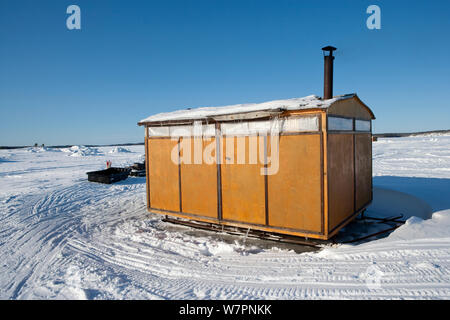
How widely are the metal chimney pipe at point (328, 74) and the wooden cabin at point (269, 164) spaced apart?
372 millimetres

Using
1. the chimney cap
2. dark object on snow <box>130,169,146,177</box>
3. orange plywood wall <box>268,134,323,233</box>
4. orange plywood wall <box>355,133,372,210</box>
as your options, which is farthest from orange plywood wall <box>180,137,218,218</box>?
dark object on snow <box>130,169,146,177</box>

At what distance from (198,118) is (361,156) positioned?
4.90m

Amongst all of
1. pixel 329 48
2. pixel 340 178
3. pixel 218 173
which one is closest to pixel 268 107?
pixel 218 173

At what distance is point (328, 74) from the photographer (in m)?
7.46

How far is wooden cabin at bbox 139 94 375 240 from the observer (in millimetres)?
6195

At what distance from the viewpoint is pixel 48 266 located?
5.82 metres

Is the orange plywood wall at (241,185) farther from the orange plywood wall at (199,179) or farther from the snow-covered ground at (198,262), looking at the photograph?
the snow-covered ground at (198,262)

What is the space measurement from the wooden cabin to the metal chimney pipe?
0.37 m

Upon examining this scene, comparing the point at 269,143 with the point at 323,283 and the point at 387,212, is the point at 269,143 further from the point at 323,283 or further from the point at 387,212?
the point at 387,212

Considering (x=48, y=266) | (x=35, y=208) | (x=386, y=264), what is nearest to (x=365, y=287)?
(x=386, y=264)

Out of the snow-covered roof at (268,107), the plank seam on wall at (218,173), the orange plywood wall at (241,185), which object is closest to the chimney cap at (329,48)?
the snow-covered roof at (268,107)

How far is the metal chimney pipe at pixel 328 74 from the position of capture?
7273mm

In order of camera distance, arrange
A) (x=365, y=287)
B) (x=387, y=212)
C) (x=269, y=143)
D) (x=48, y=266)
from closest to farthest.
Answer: (x=365, y=287)
(x=48, y=266)
(x=269, y=143)
(x=387, y=212)
